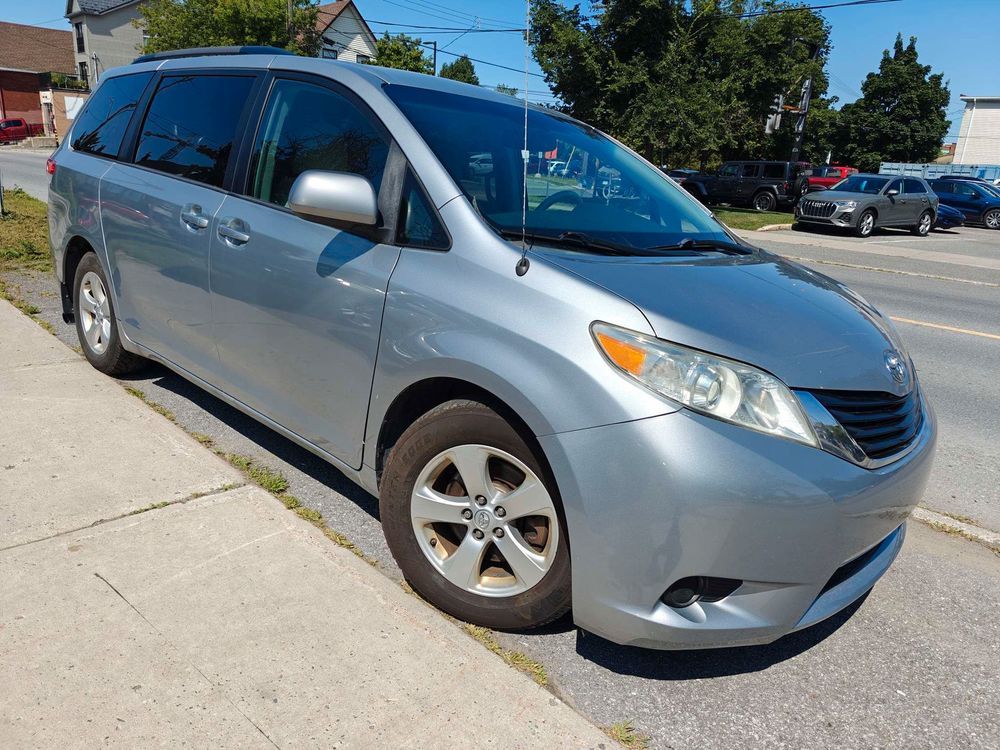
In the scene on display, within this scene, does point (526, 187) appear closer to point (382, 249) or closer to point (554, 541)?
point (382, 249)

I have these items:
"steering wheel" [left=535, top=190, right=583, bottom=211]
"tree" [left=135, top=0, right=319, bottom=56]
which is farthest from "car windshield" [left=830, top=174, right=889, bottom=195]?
"tree" [left=135, top=0, right=319, bottom=56]

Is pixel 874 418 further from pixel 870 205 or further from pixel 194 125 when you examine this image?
pixel 870 205

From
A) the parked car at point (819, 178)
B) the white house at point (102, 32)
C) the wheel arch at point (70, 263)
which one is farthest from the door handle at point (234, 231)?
the white house at point (102, 32)

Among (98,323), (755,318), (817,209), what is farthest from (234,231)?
(817,209)

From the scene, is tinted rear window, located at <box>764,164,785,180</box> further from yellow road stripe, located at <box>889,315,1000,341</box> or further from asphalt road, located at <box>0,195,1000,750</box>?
asphalt road, located at <box>0,195,1000,750</box>

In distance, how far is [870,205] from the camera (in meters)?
20.9

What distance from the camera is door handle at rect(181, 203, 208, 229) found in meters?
3.52

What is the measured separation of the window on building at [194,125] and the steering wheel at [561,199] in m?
1.56

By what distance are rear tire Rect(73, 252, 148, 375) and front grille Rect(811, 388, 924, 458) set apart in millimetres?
3865

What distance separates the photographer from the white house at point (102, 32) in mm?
52906

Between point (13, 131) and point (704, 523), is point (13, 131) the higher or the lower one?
the lower one

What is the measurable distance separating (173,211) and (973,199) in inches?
1274

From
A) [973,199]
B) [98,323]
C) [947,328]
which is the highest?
[973,199]

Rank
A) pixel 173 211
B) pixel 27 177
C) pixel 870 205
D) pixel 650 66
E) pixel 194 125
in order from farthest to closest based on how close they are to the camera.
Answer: pixel 650 66
pixel 27 177
pixel 870 205
pixel 194 125
pixel 173 211
